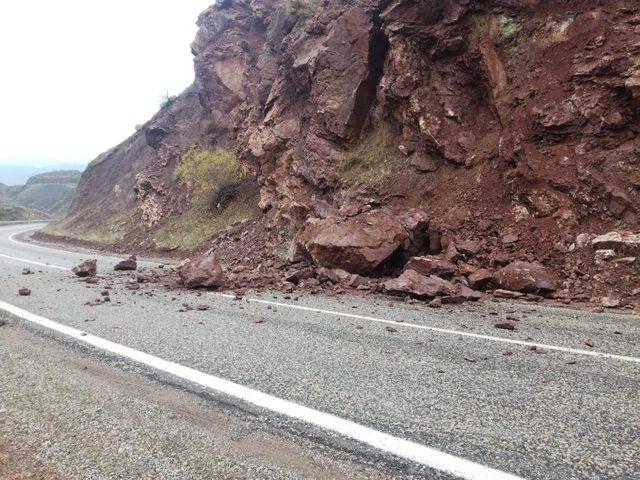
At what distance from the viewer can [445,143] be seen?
12.7 m

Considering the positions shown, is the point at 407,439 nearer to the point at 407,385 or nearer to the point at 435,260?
the point at 407,385

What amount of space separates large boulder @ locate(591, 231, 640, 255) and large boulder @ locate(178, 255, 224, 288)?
767cm

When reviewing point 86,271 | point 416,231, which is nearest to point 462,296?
point 416,231

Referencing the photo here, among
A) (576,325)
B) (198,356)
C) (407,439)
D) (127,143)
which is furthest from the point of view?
(127,143)

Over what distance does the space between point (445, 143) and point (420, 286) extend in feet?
20.7

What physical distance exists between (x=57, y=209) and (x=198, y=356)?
95078 millimetres

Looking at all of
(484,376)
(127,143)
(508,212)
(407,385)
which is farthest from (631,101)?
(127,143)

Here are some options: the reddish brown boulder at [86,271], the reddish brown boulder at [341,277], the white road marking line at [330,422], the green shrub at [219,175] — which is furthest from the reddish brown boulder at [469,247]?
the green shrub at [219,175]

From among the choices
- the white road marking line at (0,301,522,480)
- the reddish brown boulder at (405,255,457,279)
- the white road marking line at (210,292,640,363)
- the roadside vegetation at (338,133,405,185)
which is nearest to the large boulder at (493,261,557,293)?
the reddish brown boulder at (405,255,457,279)

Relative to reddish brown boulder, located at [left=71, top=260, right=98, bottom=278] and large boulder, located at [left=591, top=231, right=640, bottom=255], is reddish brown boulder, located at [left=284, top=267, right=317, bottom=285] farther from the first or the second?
large boulder, located at [left=591, top=231, right=640, bottom=255]

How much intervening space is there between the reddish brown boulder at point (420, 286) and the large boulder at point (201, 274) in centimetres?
358

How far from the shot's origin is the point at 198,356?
14.0 feet

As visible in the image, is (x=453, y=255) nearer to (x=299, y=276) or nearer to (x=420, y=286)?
(x=420, y=286)

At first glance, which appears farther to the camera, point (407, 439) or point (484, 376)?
point (484, 376)
